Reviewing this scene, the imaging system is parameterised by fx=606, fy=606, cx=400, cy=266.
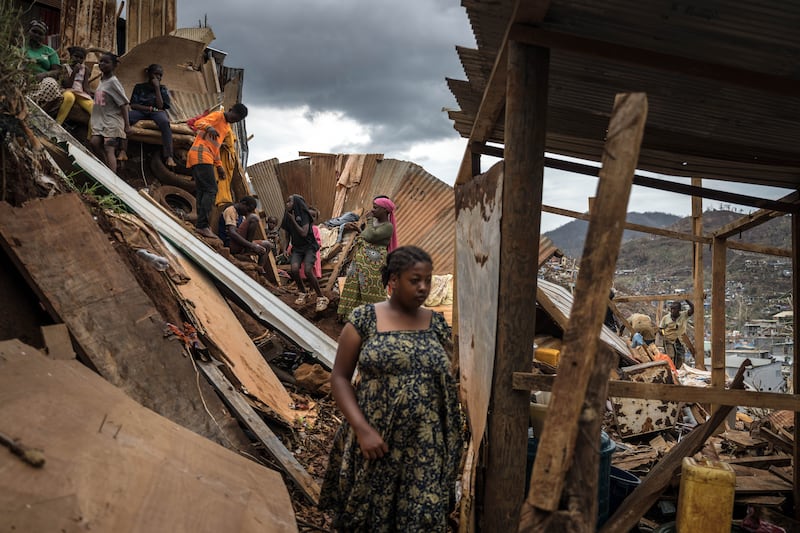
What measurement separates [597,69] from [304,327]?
11.9ft

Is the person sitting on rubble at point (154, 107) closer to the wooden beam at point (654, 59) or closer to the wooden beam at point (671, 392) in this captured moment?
the wooden beam at point (654, 59)

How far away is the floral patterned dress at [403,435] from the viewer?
8.25 feet

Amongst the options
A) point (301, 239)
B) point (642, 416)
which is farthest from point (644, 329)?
point (301, 239)

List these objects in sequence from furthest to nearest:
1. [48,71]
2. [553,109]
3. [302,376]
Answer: [48,71] < [302,376] < [553,109]

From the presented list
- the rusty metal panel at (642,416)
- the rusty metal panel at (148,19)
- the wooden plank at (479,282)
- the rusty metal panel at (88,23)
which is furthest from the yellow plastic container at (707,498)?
the rusty metal panel at (148,19)

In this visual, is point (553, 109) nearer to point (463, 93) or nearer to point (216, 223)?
point (463, 93)

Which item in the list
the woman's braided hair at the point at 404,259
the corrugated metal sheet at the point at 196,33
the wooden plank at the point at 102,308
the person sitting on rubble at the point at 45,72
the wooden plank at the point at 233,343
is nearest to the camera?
the woman's braided hair at the point at 404,259

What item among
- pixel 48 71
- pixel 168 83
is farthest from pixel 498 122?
pixel 168 83

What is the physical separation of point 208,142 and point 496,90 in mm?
5617

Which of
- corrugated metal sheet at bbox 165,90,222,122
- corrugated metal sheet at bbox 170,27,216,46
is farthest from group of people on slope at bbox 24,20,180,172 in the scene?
corrugated metal sheet at bbox 170,27,216,46

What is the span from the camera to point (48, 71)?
8.38 m

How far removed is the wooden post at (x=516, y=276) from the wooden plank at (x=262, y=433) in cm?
113

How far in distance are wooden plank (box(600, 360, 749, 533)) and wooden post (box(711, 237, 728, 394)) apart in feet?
9.29

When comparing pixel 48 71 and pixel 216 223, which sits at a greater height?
pixel 48 71
